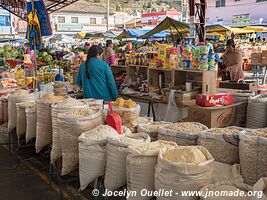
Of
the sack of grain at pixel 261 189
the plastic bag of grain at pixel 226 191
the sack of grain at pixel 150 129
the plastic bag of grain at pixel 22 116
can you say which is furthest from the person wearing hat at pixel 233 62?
the sack of grain at pixel 261 189

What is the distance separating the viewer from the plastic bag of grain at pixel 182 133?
8.07 feet

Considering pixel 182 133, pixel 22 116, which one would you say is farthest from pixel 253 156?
pixel 22 116

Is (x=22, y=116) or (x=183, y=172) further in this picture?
(x=22, y=116)

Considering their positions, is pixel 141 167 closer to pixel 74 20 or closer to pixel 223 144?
pixel 223 144

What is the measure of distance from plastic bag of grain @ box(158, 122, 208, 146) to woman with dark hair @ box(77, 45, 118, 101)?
1813 mm

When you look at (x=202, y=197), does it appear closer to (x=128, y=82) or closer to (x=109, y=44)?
(x=128, y=82)

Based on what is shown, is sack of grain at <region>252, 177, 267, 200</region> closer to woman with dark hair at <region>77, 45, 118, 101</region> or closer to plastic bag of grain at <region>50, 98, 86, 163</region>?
plastic bag of grain at <region>50, 98, 86, 163</region>

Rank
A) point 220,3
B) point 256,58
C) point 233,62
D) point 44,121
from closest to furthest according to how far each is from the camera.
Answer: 1. point 44,121
2. point 233,62
3. point 256,58
4. point 220,3

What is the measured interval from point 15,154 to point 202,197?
12.6 ft

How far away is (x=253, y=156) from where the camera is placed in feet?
6.79

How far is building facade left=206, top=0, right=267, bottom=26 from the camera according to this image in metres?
24.3

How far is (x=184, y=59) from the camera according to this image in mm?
4668

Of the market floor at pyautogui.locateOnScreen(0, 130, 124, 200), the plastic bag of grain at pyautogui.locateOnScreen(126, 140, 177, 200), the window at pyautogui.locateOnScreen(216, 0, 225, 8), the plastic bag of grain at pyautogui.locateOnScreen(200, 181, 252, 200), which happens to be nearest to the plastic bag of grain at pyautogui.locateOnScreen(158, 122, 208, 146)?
the plastic bag of grain at pyautogui.locateOnScreen(126, 140, 177, 200)

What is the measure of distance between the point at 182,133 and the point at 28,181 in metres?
2.35
